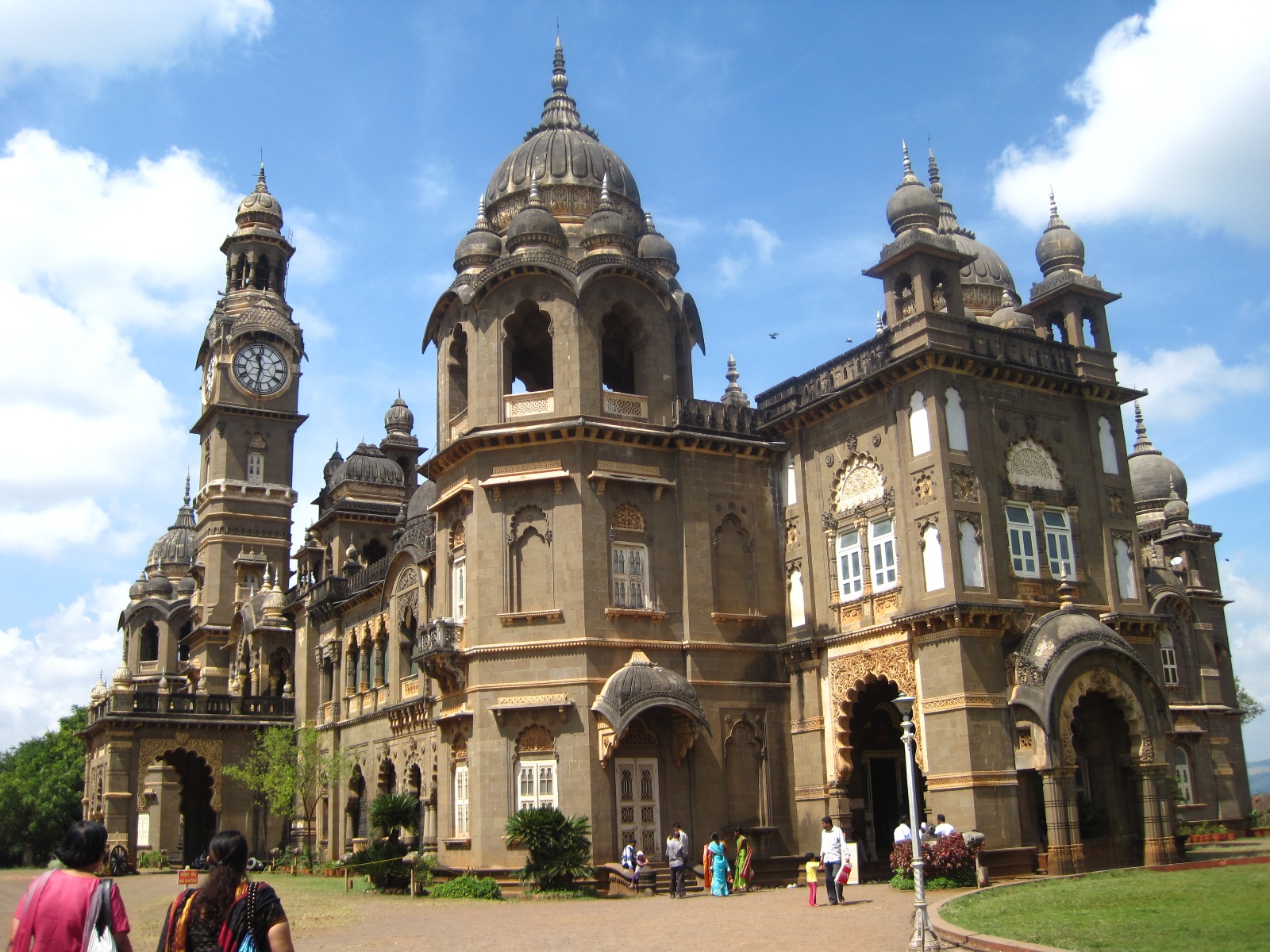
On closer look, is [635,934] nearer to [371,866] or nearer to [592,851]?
[592,851]

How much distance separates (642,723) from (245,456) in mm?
36120

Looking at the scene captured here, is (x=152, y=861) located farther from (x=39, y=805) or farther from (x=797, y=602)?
(x=797, y=602)

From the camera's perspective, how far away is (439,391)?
29344mm

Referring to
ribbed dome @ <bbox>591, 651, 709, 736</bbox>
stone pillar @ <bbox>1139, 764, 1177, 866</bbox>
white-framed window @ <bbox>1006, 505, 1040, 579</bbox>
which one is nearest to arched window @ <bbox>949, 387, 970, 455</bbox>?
white-framed window @ <bbox>1006, 505, 1040, 579</bbox>

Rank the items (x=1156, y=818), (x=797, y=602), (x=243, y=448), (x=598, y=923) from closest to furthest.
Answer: (x=598, y=923) → (x=1156, y=818) → (x=797, y=602) → (x=243, y=448)

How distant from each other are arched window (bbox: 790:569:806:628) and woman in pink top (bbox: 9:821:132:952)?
2159cm

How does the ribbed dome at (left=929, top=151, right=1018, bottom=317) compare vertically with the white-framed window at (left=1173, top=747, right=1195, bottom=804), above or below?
above

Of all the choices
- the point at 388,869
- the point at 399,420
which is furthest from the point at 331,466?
the point at 388,869

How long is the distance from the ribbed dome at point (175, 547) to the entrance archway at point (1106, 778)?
56.4 m

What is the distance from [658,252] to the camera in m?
31.4

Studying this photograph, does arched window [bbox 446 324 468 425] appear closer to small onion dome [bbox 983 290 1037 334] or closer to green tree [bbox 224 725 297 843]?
small onion dome [bbox 983 290 1037 334]

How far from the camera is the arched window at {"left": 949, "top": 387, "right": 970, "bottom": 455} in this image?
24.3m

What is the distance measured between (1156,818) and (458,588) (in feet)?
50.5

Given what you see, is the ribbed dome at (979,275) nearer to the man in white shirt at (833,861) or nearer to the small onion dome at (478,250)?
the small onion dome at (478,250)
